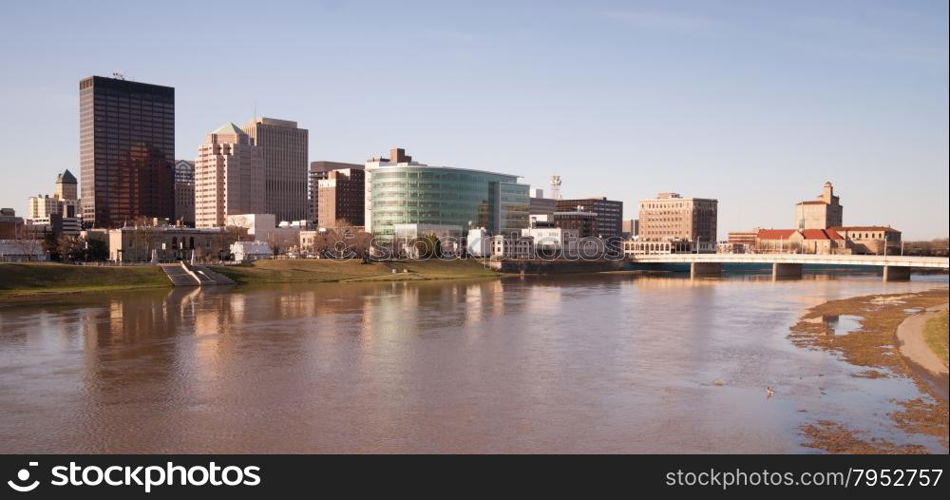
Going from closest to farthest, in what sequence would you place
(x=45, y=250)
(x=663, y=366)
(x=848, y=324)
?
(x=663, y=366) → (x=848, y=324) → (x=45, y=250)

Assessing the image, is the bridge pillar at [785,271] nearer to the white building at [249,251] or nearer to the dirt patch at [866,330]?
the dirt patch at [866,330]

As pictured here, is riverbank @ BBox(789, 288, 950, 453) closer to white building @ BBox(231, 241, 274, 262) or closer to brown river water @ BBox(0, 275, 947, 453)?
brown river water @ BBox(0, 275, 947, 453)

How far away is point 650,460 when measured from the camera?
88.3ft

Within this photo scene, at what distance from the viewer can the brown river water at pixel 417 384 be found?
29.7m

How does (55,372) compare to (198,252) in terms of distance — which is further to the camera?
(198,252)

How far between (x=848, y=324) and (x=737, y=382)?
32.6 meters

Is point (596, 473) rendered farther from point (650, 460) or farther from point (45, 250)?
point (45, 250)

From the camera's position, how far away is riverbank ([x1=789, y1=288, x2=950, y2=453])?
2892 cm

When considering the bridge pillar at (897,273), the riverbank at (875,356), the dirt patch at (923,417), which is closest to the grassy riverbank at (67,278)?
the riverbank at (875,356)

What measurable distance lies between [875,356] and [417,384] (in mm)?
29636

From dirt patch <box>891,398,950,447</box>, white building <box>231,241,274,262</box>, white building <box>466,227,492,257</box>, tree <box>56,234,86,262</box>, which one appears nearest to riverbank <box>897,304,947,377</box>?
dirt patch <box>891,398,950,447</box>

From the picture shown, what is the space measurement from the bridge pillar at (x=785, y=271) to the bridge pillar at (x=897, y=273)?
63.3 feet

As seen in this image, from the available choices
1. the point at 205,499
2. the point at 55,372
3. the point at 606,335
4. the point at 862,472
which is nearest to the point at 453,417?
the point at 205,499

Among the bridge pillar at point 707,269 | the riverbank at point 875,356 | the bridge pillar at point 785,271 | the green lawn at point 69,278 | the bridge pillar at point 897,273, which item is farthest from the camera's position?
the bridge pillar at point 707,269
